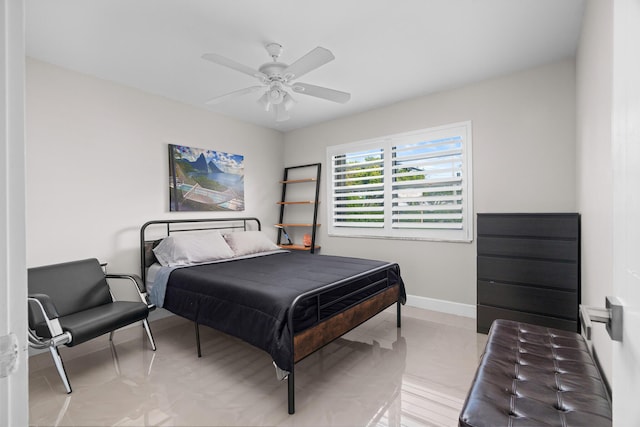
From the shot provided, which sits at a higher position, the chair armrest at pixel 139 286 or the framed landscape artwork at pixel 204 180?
the framed landscape artwork at pixel 204 180

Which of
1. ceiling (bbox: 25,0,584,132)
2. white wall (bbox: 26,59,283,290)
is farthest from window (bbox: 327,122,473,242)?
white wall (bbox: 26,59,283,290)

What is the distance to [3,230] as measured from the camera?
1.73 feet

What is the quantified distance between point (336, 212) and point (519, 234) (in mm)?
2406

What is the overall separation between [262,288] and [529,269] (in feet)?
7.66

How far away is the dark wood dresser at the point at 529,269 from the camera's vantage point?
257cm

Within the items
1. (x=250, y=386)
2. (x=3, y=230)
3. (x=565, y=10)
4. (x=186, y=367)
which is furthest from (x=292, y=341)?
(x=565, y=10)

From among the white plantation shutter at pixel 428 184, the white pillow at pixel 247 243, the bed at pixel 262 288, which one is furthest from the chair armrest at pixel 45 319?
the white plantation shutter at pixel 428 184

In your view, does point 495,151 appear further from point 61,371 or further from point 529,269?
point 61,371

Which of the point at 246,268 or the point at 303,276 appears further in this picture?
the point at 246,268

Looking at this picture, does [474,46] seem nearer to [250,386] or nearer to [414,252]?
[414,252]

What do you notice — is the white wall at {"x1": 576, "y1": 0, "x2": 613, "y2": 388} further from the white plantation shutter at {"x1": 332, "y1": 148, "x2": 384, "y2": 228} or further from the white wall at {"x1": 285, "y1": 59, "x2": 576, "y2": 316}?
the white plantation shutter at {"x1": 332, "y1": 148, "x2": 384, "y2": 228}

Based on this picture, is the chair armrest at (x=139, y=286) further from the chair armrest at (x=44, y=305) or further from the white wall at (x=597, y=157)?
the white wall at (x=597, y=157)

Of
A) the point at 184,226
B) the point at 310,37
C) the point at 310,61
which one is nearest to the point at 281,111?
the point at 310,37

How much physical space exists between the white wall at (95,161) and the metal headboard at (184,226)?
91mm
